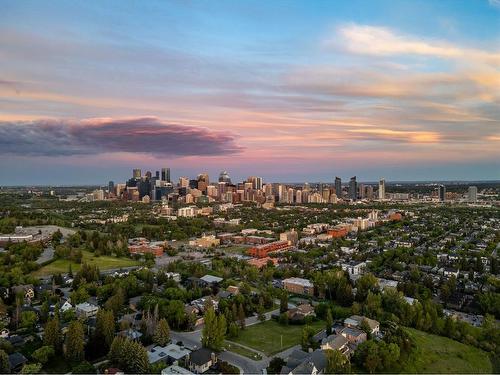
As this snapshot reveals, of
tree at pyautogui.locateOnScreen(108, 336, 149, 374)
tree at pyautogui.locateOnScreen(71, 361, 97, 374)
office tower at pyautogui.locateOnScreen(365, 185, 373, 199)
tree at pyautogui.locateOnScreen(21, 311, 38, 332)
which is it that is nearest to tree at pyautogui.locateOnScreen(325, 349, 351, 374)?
tree at pyautogui.locateOnScreen(108, 336, 149, 374)

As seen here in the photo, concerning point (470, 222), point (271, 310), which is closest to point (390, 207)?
point (470, 222)

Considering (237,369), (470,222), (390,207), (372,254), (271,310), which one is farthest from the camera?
(390,207)

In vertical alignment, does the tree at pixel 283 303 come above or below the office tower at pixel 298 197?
below

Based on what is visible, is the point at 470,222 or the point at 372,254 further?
the point at 470,222

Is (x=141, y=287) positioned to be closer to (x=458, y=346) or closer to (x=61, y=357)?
(x=61, y=357)

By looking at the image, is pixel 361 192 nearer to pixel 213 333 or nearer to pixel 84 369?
pixel 213 333

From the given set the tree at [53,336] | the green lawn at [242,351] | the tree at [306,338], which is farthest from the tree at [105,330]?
the tree at [306,338]

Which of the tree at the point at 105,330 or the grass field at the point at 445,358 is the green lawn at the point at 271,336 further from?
the tree at the point at 105,330

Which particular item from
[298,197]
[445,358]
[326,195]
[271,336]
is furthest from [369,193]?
[271,336]
